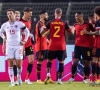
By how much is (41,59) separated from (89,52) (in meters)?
1.64

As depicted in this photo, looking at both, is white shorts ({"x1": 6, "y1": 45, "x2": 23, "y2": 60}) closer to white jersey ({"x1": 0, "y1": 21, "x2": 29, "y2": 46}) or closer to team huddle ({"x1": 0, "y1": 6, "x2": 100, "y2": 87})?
team huddle ({"x1": 0, "y1": 6, "x2": 100, "y2": 87})

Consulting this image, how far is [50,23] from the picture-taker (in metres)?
15.7

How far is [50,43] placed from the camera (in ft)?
52.2

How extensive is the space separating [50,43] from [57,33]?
15.0 inches

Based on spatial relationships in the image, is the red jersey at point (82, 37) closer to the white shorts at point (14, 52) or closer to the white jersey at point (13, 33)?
the white jersey at point (13, 33)

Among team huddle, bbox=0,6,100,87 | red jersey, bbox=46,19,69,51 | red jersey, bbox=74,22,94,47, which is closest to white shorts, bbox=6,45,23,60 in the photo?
team huddle, bbox=0,6,100,87

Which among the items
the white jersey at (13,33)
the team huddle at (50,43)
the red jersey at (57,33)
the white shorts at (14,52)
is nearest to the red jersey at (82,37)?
the team huddle at (50,43)

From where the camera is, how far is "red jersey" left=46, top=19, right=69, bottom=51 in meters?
15.7

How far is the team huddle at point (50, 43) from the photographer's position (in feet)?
49.0

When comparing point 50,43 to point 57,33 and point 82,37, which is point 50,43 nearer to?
point 57,33

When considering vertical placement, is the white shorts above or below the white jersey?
below

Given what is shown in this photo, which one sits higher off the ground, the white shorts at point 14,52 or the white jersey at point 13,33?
the white jersey at point 13,33

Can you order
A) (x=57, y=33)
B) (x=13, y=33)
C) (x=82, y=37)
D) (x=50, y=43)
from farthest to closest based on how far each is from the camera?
(x=82, y=37) < (x=50, y=43) < (x=57, y=33) < (x=13, y=33)

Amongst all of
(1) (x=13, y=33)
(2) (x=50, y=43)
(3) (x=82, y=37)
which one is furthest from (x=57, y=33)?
(1) (x=13, y=33)
